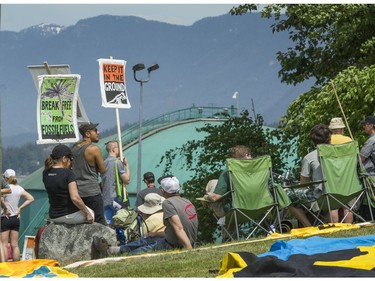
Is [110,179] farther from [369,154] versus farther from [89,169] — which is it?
[369,154]

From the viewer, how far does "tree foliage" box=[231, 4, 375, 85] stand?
83.4ft

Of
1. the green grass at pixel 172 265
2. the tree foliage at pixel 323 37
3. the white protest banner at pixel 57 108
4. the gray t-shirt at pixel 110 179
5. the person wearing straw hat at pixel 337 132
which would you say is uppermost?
the tree foliage at pixel 323 37

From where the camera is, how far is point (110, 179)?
15.6 meters

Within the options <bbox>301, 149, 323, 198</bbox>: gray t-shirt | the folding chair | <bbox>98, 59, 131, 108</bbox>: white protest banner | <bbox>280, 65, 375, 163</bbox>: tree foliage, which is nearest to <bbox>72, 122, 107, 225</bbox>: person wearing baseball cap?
<bbox>301, 149, 323, 198</bbox>: gray t-shirt

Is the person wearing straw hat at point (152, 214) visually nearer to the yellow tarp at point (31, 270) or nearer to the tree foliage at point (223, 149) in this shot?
the yellow tarp at point (31, 270)

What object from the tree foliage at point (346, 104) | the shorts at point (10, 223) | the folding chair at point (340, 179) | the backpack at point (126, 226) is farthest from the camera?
the tree foliage at point (346, 104)

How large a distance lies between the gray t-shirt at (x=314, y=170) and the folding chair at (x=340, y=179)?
9 centimetres

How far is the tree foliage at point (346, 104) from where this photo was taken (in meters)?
22.7

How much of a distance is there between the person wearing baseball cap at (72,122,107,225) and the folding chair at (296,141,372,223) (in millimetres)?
2619

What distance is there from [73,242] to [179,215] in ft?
3.93

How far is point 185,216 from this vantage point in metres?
13.2

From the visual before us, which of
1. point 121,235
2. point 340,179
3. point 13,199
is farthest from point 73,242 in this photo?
point 13,199

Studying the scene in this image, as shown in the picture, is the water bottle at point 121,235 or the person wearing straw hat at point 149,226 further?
the water bottle at point 121,235

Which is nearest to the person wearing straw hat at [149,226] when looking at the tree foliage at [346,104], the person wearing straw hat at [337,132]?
the person wearing straw hat at [337,132]
